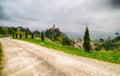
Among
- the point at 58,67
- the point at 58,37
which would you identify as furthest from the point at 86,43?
the point at 58,37

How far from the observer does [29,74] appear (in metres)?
9.11

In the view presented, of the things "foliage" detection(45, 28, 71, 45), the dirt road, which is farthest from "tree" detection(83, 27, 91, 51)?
"foliage" detection(45, 28, 71, 45)

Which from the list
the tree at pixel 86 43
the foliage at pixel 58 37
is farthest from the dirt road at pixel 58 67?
the foliage at pixel 58 37

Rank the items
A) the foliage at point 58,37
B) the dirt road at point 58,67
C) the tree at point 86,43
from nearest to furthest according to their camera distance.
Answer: the dirt road at point 58,67 → the tree at point 86,43 → the foliage at point 58,37

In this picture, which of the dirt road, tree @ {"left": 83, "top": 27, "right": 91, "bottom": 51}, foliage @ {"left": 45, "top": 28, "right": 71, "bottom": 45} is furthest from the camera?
foliage @ {"left": 45, "top": 28, "right": 71, "bottom": 45}

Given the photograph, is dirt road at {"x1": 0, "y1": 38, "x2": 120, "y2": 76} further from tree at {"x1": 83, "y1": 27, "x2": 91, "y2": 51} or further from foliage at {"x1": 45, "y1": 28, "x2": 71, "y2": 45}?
foliage at {"x1": 45, "y1": 28, "x2": 71, "y2": 45}

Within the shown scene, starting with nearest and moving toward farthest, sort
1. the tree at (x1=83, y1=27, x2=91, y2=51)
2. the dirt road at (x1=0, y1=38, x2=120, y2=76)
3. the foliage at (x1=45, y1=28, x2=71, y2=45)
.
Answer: the dirt road at (x1=0, y1=38, x2=120, y2=76), the tree at (x1=83, y1=27, x2=91, y2=51), the foliage at (x1=45, y1=28, x2=71, y2=45)

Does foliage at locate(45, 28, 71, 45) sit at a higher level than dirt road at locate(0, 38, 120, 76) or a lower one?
lower

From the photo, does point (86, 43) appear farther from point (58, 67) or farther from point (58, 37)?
point (58, 37)

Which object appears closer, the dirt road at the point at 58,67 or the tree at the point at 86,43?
the dirt road at the point at 58,67

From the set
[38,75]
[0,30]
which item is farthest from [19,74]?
[0,30]

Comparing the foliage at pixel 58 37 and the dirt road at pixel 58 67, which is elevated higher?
the dirt road at pixel 58 67

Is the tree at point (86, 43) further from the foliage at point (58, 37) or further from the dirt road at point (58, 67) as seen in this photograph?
the foliage at point (58, 37)

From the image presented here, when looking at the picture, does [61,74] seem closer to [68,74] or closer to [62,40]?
[68,74]
